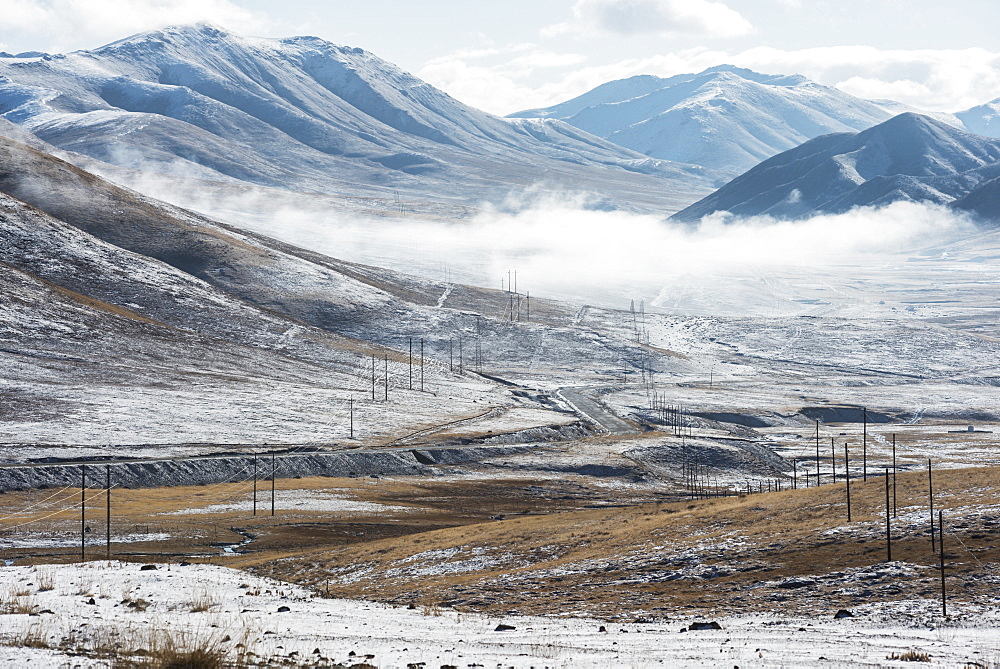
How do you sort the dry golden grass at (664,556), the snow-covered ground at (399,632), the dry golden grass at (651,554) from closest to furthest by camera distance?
the snow-covered ground at (399,632), the dry golden grass at (651,554), the dry golden grass at (664,556)

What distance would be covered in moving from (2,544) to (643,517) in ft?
123

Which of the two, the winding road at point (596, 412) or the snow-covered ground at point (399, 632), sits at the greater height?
the snow-covered ground at point (399, 632)

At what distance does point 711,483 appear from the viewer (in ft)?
412

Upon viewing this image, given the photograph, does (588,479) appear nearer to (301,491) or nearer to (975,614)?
(301,491)

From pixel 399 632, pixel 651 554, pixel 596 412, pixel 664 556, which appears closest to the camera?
pixel 399 632

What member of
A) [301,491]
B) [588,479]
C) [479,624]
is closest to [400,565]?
[479,624]

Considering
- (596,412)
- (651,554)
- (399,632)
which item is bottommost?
(596,412)

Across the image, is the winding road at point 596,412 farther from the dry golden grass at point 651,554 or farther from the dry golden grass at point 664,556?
the dry golden grass at point 664,556

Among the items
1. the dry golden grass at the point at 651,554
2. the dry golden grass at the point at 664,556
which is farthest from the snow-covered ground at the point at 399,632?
the dry golden grass at the point at 664,556

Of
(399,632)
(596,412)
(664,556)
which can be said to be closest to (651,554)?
(664,556)

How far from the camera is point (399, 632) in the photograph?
1017 inches

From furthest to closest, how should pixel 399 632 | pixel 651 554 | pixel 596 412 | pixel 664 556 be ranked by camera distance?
pixel 596 412, pixel 651 554, pixel 664 556, pixel 399 632

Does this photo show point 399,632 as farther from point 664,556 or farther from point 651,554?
point 651,554

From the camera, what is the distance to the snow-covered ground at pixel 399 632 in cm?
2172
